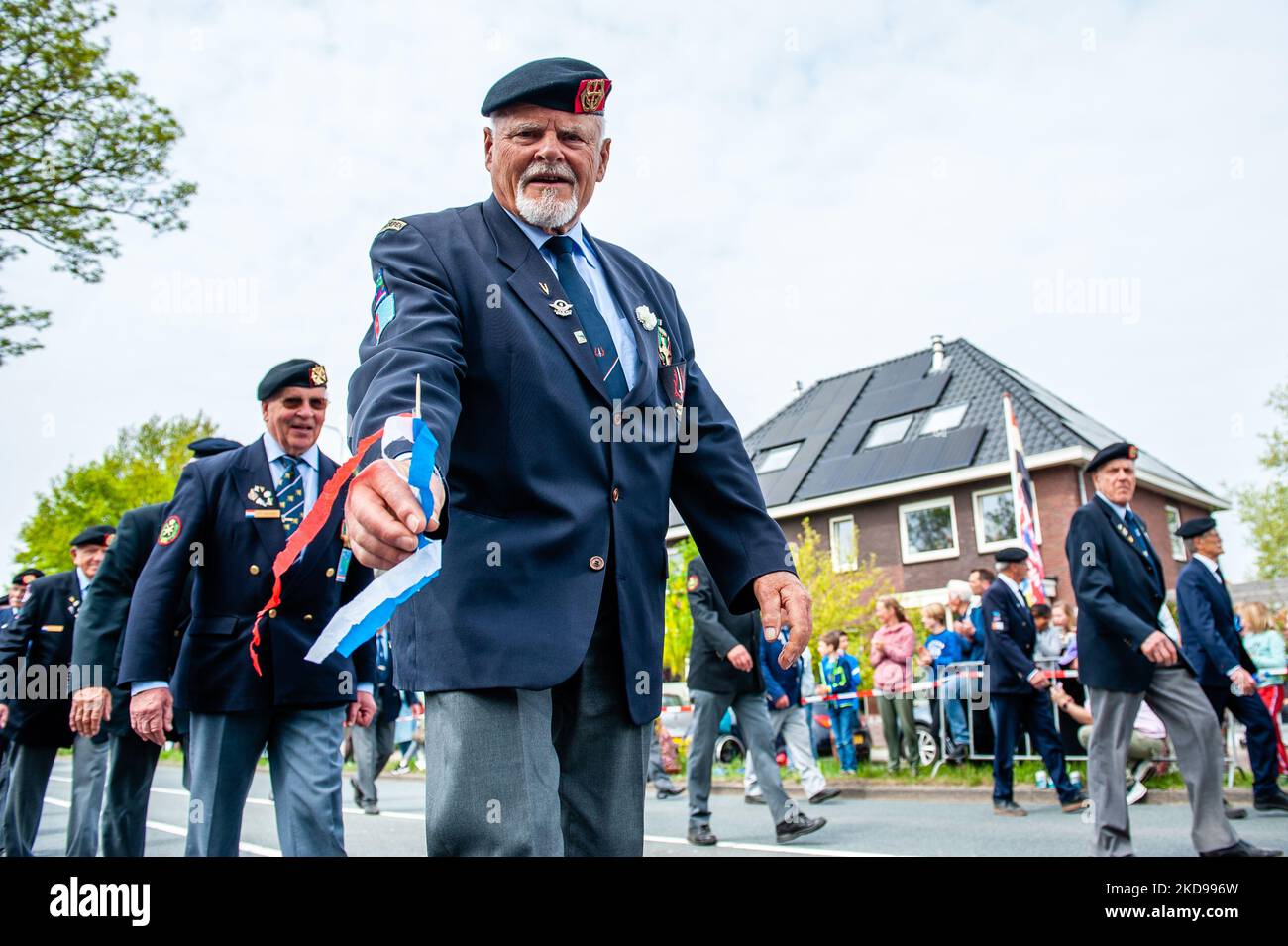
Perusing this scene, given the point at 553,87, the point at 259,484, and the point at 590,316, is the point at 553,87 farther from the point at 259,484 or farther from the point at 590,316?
the point at 259,484

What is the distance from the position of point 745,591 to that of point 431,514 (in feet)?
3.57

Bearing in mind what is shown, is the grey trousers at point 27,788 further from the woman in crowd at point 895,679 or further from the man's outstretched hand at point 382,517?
the woman in crowd at point 895,679

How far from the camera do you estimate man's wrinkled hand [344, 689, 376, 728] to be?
4.78 meters

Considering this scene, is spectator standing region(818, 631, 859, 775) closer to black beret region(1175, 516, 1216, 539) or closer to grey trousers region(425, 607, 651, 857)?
black beret region(1175, 516, 1216, 539)

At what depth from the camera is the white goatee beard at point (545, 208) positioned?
2.59 m

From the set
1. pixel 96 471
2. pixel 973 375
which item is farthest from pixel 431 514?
pixel 96 471

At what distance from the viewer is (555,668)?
2.19 metres

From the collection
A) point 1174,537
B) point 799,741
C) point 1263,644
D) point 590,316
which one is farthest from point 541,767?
point 1174,537

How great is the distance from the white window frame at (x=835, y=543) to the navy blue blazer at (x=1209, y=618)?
22659 mm

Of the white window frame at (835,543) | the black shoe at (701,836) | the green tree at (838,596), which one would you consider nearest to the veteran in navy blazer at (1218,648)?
the black shoe at (701,836)

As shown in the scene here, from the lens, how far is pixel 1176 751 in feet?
18.9

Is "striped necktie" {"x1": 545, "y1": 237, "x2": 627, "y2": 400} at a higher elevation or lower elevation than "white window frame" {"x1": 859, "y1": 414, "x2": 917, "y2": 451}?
lower

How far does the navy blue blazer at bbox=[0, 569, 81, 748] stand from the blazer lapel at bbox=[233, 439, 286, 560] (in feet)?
11.0

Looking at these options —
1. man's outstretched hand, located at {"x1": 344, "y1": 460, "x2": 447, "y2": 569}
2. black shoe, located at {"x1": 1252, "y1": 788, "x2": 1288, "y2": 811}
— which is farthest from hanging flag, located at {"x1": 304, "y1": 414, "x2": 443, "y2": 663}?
black shoe, located at {"x1": 1252, "y1": 788, "x2": 1288, "y2": 811}
